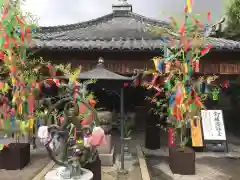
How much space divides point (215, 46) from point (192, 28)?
1.82 meters

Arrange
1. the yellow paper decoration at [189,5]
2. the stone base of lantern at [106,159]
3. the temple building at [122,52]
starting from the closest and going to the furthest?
the yellow paper decoration at [189,5]
the stone base of lantern at [106,159]
the temple building at [122,52]

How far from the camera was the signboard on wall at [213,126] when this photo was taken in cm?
A: 850

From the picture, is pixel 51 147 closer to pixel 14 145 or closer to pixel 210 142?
pixel 14 145

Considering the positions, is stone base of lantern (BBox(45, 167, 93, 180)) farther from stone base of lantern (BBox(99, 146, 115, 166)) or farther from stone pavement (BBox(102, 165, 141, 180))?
stone base of lantern (BBox(99, 146, 115, 166))

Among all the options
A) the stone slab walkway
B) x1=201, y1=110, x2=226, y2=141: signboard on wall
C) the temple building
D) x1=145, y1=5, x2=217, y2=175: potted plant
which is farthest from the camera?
x1=201, y1=110, x2=226, y2=141: signboard on wall

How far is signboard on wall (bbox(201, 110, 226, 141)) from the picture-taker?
8500 mm

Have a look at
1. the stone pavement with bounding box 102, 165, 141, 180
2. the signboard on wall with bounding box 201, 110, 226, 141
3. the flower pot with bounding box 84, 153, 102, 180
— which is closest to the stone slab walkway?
the stone pavement with bounding box 102, 165, 141, 180

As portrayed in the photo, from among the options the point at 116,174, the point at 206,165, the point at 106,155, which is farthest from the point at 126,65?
the point at 206,165

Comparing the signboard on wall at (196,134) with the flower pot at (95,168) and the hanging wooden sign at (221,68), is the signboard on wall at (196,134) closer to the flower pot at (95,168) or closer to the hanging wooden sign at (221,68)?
the hanging wooden sign at (221,68)

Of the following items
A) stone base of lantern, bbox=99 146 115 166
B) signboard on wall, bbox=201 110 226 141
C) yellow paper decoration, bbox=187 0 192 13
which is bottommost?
stone base of lantern, bbox=99 146 115 166

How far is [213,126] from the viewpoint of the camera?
8773 millimetres

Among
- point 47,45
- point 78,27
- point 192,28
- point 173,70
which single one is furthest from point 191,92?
point 78,27

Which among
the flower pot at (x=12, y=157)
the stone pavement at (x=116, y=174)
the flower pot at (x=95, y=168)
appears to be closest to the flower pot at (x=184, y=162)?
the stone pavement at (x=116, y=174)

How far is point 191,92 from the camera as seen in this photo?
696cm
